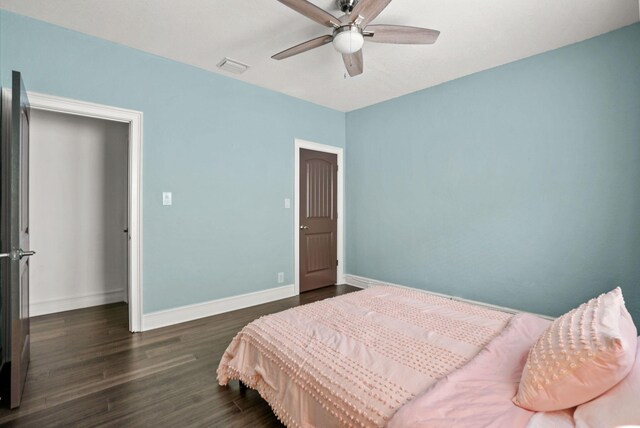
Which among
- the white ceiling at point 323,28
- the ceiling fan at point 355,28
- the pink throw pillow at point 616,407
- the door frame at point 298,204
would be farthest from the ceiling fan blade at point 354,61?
the pink throw pillow at point 616,407

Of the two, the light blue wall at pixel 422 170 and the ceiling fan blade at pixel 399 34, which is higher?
the ceiling fan blade at pixel 399 34

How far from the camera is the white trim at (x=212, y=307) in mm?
3041

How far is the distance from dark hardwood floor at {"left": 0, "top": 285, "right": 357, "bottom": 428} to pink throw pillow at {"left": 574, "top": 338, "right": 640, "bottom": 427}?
144 cm

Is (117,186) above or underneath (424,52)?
underneath

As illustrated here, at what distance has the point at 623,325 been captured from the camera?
1171 millimetres

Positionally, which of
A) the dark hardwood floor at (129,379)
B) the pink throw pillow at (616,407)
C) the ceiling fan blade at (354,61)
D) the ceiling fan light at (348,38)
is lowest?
the dark hardwood floor at (129,379)

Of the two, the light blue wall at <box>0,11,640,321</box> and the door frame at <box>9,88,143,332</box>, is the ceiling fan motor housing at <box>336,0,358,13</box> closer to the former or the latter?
the light blue wall at <box>0,11,640,321</box>

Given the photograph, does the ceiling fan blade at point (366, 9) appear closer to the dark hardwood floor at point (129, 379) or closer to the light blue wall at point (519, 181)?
the light blue wall at point (519, 181)

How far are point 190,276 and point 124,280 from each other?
138 centimetres

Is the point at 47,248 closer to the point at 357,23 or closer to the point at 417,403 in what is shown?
the point at 357,23

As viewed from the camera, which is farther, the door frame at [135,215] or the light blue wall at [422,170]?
the door frame at [135,215]

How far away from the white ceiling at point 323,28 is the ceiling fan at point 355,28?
0.79 feet

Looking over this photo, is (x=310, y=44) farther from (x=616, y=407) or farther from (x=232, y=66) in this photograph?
(x=616, y=407)

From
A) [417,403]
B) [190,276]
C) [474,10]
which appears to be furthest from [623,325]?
[190,276]
